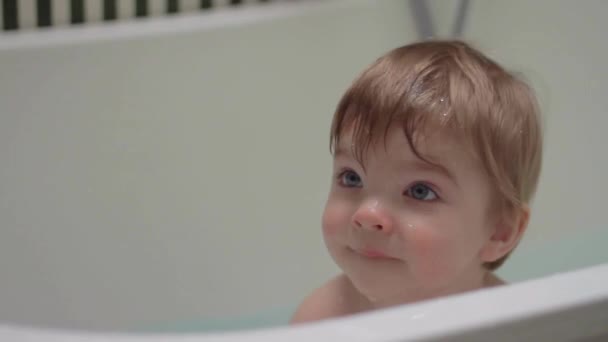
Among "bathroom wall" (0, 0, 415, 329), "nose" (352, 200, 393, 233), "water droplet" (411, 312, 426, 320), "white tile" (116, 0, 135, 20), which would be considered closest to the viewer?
"water droplet" (411, 312, 426, 320)

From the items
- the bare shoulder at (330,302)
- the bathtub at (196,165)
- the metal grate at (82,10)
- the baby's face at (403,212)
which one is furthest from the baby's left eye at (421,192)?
the metal grate at (82,10)

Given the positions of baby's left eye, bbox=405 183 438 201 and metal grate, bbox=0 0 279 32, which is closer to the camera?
baby's left eye, bbox=405 183 438 201

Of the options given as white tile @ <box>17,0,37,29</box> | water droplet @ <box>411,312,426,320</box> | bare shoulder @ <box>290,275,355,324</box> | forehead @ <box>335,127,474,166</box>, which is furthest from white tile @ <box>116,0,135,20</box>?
water droplet @ <box>411,312,426,320</box>

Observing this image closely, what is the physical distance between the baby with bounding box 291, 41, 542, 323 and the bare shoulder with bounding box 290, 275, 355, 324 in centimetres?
11

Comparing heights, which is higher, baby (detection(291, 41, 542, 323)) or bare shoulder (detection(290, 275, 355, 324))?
baby (detection(291, 41, 542, 323))

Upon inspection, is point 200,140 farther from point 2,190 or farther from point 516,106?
point 516,106

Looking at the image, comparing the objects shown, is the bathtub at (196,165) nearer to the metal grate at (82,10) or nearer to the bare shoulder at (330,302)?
the metal grate at (82,10)

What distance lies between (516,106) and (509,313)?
271 mm

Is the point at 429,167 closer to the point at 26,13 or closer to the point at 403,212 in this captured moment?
the point at 403,212

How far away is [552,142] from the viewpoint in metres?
1.55

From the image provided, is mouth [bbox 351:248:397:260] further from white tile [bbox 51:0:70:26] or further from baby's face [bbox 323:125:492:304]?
white tile [bbox 51:0:70:26]

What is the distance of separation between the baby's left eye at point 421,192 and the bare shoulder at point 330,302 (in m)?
0.20

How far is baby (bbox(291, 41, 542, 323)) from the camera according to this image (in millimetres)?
914

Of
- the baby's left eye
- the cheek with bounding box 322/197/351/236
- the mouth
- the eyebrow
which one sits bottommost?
A: the mouth
